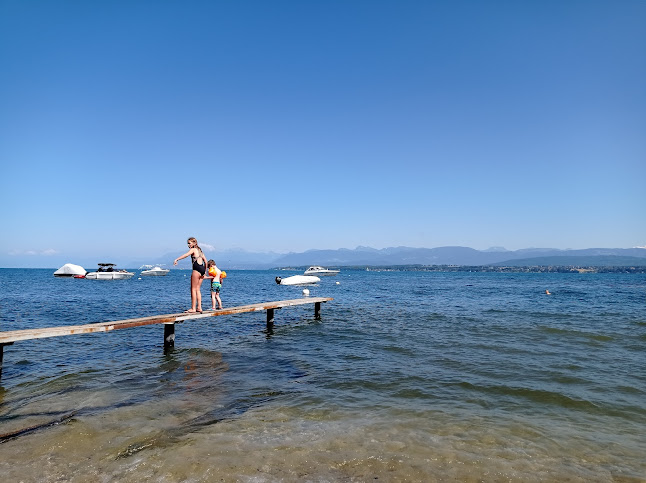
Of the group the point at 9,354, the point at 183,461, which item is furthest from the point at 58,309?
the point at 183,461

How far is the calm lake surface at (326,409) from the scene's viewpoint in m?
5.79

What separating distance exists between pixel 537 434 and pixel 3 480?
8.56m

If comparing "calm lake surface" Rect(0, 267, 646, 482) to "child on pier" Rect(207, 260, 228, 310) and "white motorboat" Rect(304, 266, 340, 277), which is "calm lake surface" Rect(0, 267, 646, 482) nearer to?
"child on pier" Rect(207, 260, 228, 310)

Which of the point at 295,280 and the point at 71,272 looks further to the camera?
the point at 71,272

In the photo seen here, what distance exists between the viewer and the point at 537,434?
23.4ft

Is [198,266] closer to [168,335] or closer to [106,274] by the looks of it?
[168,335]

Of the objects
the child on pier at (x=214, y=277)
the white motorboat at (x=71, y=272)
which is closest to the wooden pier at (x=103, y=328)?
the child on pier at (x=214, y=277)

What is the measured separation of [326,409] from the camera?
27.2ft

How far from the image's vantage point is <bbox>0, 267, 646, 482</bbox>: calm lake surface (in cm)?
579

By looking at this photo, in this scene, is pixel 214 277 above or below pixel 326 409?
above

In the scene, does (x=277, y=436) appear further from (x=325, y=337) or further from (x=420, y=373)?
(x=325, y=337)

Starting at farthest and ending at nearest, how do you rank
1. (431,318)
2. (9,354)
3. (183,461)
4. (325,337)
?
(431,318)
(325,337)
(9,354)
(183,461)

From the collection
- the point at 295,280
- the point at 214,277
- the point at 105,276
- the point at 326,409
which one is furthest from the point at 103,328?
the point at 105,276

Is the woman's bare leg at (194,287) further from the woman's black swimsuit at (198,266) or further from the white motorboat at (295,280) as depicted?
the white motorboat at (295,280)
